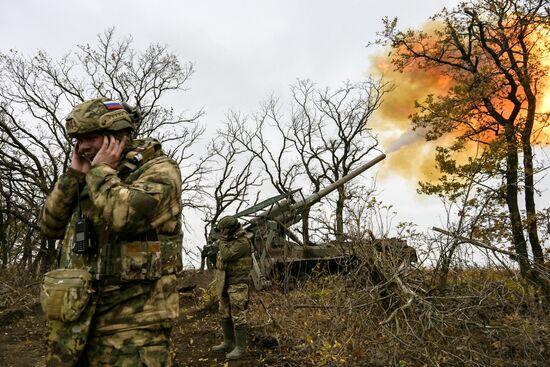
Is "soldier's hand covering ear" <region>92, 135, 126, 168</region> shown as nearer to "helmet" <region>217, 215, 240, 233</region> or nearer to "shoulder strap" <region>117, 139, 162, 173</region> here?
"shoulder strap" <region>117, 139, 162, 173</region>

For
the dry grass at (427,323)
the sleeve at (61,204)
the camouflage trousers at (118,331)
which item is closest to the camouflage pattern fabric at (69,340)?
the camouflage trousers at (118,331)

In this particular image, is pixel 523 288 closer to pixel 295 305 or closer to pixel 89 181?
pixel 295 305

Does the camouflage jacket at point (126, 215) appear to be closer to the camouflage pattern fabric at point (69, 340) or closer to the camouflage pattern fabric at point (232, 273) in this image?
the camouflage pattern fabric at point (69, 340)

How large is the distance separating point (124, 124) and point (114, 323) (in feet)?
3.39

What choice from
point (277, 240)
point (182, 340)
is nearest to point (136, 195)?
point (182, 340)

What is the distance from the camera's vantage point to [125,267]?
242 cm

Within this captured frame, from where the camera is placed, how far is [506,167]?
1592 centimetres

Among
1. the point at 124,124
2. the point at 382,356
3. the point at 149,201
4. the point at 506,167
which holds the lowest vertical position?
the point at 382,356

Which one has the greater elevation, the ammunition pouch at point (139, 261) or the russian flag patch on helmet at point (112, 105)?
the russian flag patch on helmet at point (112, 105)

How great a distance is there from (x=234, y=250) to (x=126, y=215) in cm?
494

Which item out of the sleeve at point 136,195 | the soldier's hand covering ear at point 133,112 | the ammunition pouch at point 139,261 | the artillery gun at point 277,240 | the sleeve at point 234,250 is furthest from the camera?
the artillery gun at point 277,240

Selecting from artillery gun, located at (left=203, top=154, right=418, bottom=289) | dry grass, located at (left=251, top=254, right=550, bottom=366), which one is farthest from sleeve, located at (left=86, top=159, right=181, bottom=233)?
artillery gun, located at (left=203, top=154, right=418, bottom=289)

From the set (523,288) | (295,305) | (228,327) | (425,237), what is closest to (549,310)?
(523,288)

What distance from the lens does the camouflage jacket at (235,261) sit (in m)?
7.13
